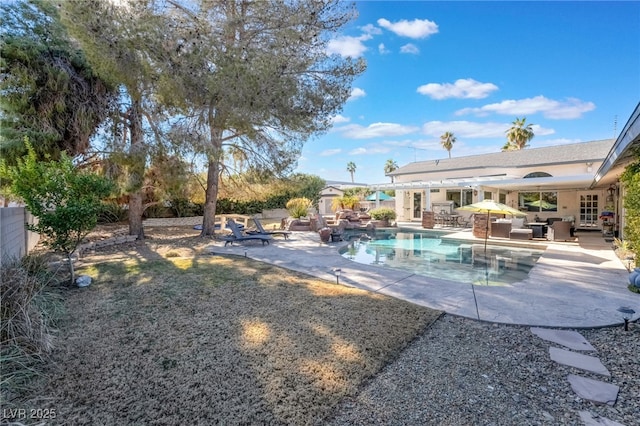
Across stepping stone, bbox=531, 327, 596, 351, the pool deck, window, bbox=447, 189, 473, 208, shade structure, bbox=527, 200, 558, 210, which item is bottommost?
stepping stone, bbox=531, 327, 596, 351

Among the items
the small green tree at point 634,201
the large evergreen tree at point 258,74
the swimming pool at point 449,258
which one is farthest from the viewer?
the large evergreen tree at point 258,74

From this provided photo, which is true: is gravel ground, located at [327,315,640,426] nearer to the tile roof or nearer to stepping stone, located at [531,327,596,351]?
stepping stone, located at [531,327,596,351]

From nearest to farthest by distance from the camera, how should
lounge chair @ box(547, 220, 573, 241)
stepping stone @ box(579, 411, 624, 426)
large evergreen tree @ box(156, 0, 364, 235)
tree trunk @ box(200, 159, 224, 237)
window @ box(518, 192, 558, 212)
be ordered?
stepping stone @ box(579, 411, 624, 426) → large evergreen tree @ box(156, 0, 364, 235) → lounge chair @ box(547, 220, 573, 241) → tree trunk @ box(200, 159, 224, 237) → window @ box(518, 192, 558, 212)

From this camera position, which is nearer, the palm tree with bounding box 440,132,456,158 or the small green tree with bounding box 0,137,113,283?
the small green tree with bounding box 0,137,113,283

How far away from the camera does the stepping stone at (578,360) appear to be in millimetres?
3771

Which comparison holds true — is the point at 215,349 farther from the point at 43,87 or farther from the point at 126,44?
the point at 43,87

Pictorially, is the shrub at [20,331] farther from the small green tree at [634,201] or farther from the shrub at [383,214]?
the shrub at [383,214]

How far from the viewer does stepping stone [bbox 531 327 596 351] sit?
4305mm

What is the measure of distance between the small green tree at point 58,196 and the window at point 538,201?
25.7 m

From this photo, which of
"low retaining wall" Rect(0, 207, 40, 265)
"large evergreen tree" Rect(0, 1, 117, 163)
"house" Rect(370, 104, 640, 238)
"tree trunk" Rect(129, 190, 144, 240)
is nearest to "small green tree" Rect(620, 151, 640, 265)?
"house" Rect(370, 104, 640, 238)

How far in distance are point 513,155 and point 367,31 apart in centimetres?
1858

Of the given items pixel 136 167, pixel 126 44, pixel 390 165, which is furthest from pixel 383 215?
pixel 390 165

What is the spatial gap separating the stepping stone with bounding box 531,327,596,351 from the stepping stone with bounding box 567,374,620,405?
0.85 meters

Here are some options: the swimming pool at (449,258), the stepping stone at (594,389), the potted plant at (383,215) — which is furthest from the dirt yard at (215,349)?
the potted plant at (383,215)
